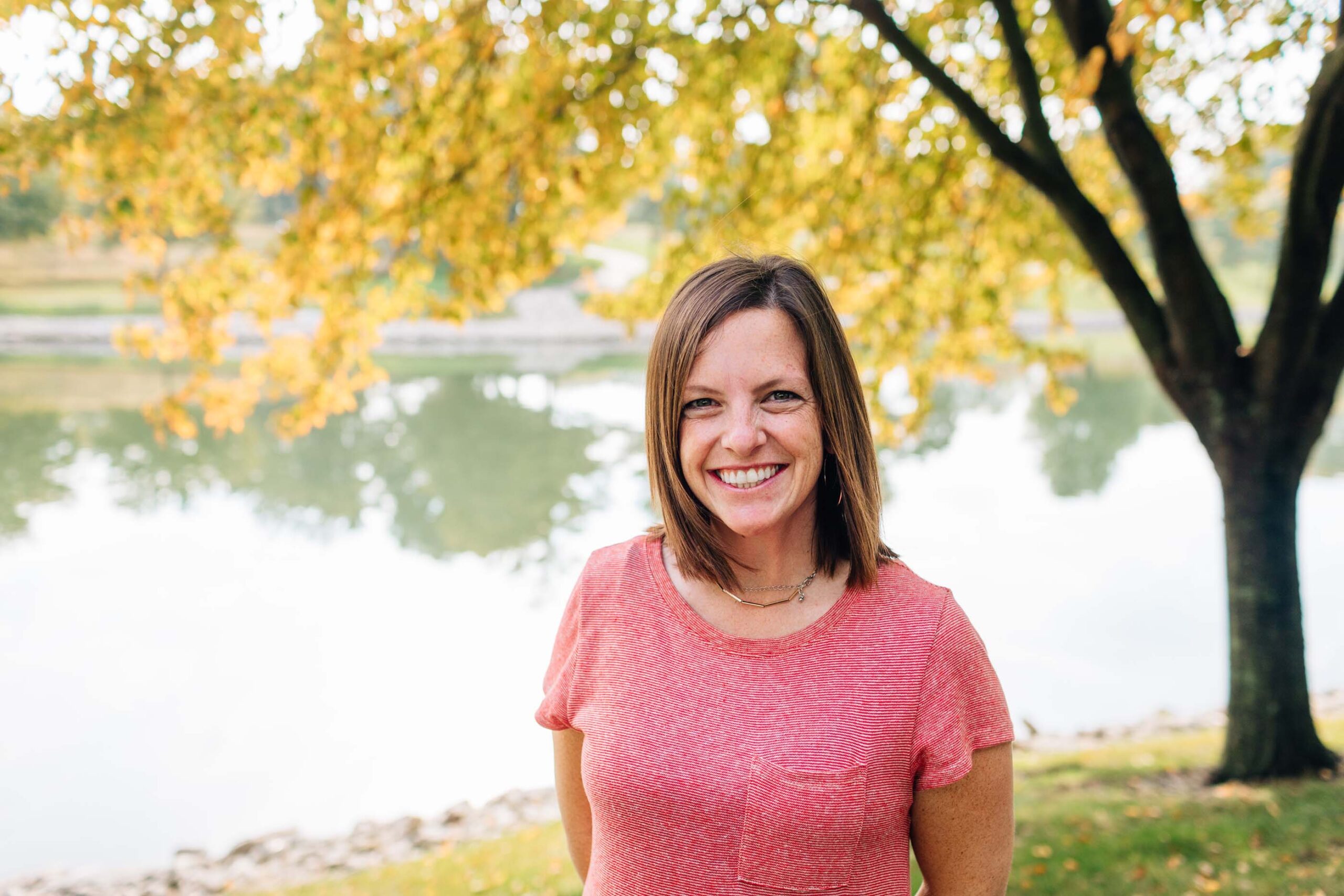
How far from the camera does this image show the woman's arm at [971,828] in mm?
1760

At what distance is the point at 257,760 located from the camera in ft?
26.7

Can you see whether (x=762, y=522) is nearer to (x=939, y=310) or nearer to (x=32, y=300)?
(x=939, y=310)

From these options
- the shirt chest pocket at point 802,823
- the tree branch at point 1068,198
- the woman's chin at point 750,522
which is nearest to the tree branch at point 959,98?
the tree branch at point 1068,198

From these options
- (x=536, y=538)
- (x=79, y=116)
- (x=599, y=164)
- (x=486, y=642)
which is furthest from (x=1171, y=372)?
(x=536, y=538)

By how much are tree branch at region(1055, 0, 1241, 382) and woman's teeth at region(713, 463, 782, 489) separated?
3.73 metres

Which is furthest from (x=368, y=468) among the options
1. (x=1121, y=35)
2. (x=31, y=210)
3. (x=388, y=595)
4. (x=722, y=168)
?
(x=31, y=210)

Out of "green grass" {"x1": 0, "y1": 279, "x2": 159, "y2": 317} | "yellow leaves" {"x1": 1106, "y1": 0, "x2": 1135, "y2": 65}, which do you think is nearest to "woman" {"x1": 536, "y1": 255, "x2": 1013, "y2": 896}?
"yellow leaves" {"x1": 1106, "y1": 0, "x2": 1135, "y2": 65}

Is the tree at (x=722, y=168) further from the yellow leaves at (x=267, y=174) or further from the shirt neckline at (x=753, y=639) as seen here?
the shirt neckline at (x=753, y=639)

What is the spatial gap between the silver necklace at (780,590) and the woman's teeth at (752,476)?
21cm

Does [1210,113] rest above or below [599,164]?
above

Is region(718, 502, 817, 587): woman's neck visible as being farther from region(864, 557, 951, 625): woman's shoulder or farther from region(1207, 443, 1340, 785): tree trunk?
region(1207, 443, 1340, 785): tree trunk

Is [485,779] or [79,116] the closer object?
[79,116]

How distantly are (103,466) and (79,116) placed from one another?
48.1 feet

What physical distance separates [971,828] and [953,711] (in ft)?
0.79
